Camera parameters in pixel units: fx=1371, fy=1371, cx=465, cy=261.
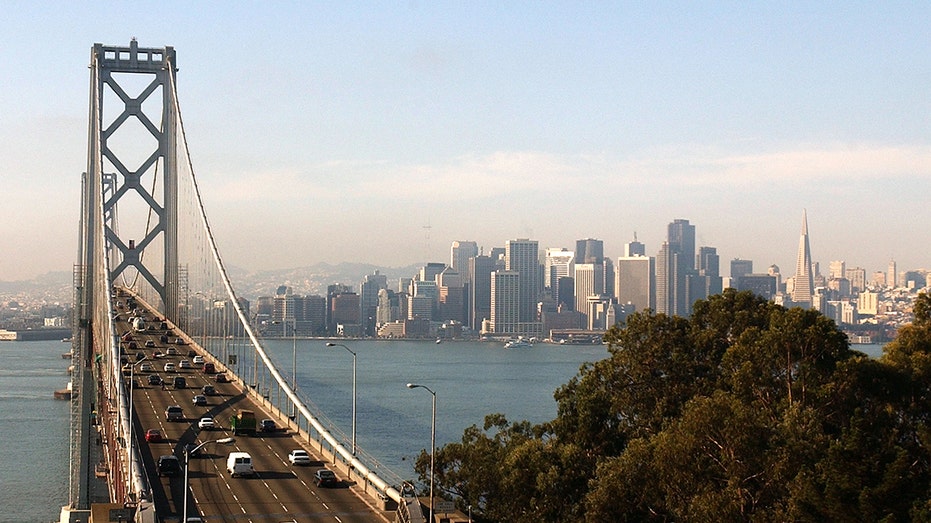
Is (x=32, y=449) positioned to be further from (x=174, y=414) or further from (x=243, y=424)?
(x=243, y=424)

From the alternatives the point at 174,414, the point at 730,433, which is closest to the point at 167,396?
the point at 174,414

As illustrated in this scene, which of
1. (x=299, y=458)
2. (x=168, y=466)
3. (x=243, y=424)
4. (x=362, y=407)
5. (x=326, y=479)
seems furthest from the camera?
(x=362, y=407)

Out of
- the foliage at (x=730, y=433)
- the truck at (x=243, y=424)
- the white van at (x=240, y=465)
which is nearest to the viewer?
the foliage at (x=730, y=433)

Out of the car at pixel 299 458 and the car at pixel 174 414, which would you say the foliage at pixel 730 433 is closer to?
the car at pixel 299 458

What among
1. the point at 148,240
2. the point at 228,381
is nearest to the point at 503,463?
the point at 228,381

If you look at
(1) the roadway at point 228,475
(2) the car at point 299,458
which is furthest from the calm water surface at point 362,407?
(2) the car at point 299,458

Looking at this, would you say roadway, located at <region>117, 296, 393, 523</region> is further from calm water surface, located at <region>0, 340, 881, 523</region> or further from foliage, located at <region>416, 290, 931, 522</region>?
calm water surface, located at <region>0, 340, 881, 523</region>
